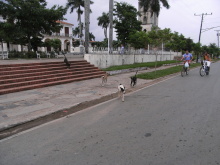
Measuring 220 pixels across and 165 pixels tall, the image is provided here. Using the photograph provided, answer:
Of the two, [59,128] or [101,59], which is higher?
[101,59]

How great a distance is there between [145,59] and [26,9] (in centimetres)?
1486

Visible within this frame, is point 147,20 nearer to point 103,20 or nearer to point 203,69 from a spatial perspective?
point 103,20

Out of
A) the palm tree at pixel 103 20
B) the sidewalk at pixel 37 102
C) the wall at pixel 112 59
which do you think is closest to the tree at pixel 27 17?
the wall at pixel 112 59

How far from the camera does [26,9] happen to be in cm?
1789

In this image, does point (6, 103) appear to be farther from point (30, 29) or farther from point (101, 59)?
point (30, 29)

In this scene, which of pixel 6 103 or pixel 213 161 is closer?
pixel 213 161

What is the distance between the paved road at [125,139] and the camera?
3188 mm

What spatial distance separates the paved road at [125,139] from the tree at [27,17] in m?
15.5

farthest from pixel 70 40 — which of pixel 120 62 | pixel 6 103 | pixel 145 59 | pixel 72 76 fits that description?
pixel 6 103

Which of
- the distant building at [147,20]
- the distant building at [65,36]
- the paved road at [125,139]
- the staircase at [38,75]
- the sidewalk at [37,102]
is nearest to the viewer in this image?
the paved road at [125,139]

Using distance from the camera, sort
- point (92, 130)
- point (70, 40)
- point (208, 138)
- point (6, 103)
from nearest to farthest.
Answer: point (208, 138) < point (92, 130) < point (6, 103) < point (70, 40)

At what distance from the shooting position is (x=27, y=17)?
60.4 ft

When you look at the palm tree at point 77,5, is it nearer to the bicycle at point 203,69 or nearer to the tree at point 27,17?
the tree at point 27,17

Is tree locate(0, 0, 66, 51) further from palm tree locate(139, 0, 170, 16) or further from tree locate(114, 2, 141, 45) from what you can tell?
palm tree locate(139, 0, 170, 16)
